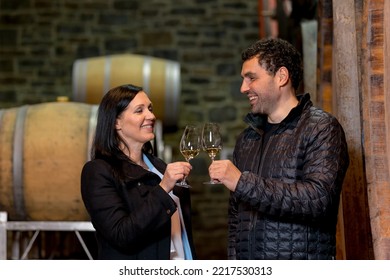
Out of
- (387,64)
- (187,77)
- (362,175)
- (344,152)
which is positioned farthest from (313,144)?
(187,77)

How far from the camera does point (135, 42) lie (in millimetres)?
8531

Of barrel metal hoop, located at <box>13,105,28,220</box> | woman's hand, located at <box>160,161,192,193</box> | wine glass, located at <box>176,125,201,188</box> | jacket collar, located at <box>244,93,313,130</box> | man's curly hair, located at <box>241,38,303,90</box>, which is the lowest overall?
barrel metal hoop, located at <box>13,105,28,220</box>

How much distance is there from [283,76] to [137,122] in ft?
1.75

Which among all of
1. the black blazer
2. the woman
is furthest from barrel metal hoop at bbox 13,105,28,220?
the black blazer

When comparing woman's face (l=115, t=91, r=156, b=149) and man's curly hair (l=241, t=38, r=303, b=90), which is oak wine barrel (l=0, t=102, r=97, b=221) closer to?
woman's face (l=115, t=91, r=156, b=149)

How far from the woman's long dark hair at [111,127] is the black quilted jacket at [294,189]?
0.46 metres

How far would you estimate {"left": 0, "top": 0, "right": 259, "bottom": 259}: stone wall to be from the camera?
27.6 feet

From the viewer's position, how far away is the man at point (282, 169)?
233 cm

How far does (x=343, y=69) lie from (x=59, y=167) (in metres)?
1.65

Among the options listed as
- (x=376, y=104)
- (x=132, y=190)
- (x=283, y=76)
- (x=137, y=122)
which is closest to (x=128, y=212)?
(x=132, y=190)

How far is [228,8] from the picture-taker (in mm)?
8594

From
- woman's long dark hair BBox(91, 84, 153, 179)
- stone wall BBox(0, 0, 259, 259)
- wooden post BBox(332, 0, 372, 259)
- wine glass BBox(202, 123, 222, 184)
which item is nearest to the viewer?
wine glass BBox(202, 123, 222, 184)

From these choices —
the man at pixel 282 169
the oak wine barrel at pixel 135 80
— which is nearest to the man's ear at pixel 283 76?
the man at pixel 282 169

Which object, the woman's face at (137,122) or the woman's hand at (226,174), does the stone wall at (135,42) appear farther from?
the woman's hand at (226,174)
